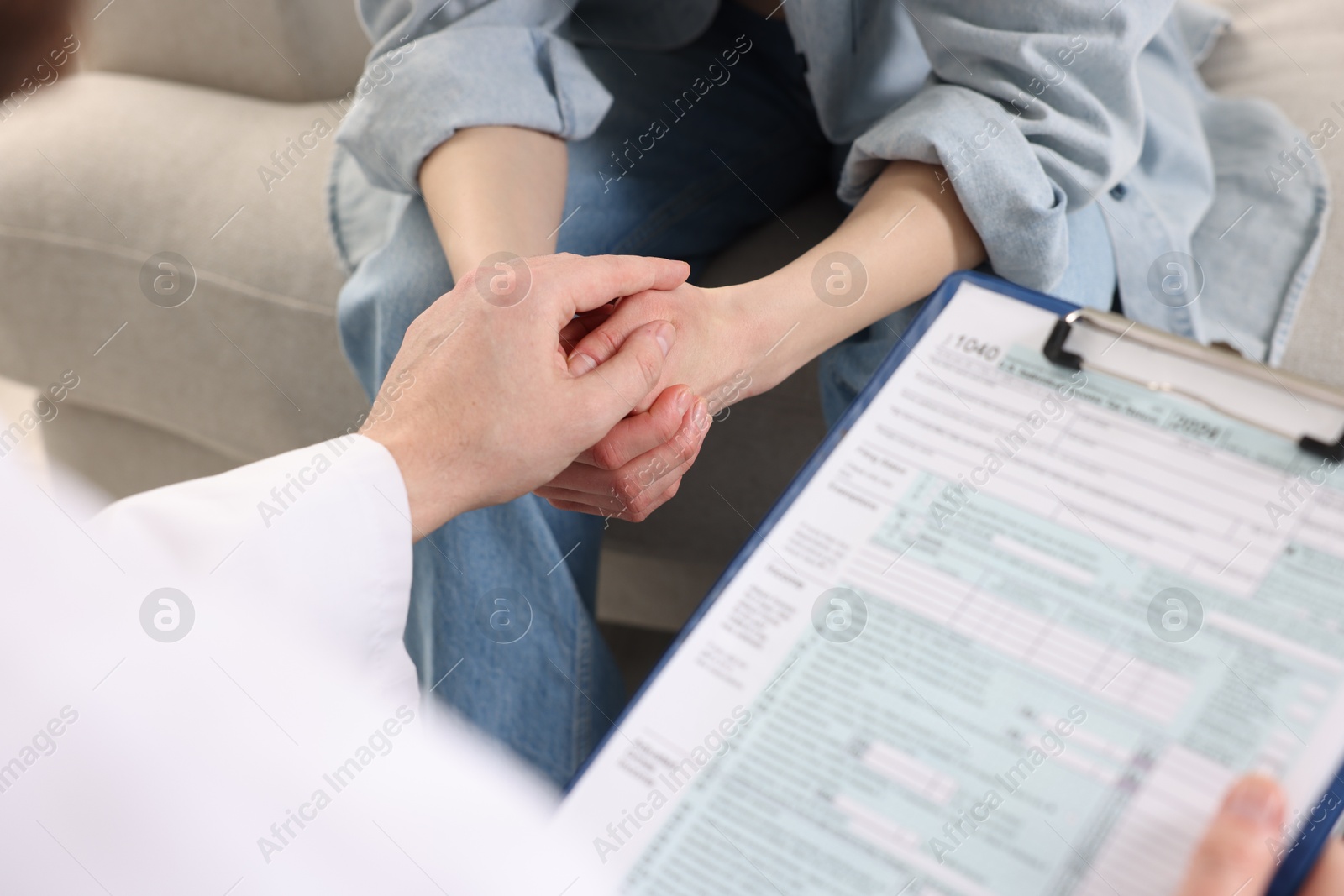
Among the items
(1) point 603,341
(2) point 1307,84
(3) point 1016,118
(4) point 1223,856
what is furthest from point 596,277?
(2) point 1307,84

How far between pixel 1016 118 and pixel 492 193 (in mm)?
335

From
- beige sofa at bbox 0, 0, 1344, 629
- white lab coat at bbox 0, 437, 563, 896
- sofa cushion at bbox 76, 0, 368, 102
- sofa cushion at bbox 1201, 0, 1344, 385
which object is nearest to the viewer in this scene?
white lab coat at bbox 0, 437, 563, 896

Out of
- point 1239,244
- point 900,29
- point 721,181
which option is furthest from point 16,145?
point 1239,244

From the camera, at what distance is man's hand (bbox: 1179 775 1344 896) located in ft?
0.95

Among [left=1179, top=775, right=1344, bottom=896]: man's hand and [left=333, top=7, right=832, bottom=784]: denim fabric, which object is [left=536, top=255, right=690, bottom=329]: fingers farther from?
[left=1179, top=775, right=1344, bottom=896]: man's hand

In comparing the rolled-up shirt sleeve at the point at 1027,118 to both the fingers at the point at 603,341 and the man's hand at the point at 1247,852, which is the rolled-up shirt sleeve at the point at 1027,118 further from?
the man's hand at the point at 1247,852

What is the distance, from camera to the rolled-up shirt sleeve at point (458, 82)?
0.64 meters

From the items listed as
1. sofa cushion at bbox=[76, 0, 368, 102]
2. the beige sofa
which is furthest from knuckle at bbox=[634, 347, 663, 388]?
sofa cushion at bbox=[76, 0, 368, 102]

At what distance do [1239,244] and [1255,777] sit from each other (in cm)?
55

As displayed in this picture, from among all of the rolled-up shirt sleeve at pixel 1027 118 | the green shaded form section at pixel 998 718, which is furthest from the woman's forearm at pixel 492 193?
the green shaded form section at pixel 998 718

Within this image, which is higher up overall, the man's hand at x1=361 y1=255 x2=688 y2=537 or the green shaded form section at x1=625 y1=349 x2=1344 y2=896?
the man's hand at x1=361 y1=255 x2=688 y2=537

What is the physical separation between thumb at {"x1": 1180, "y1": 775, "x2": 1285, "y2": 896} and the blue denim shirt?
32 centimetres

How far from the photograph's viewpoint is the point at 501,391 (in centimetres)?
48

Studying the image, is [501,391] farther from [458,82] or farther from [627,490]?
[458,82]
